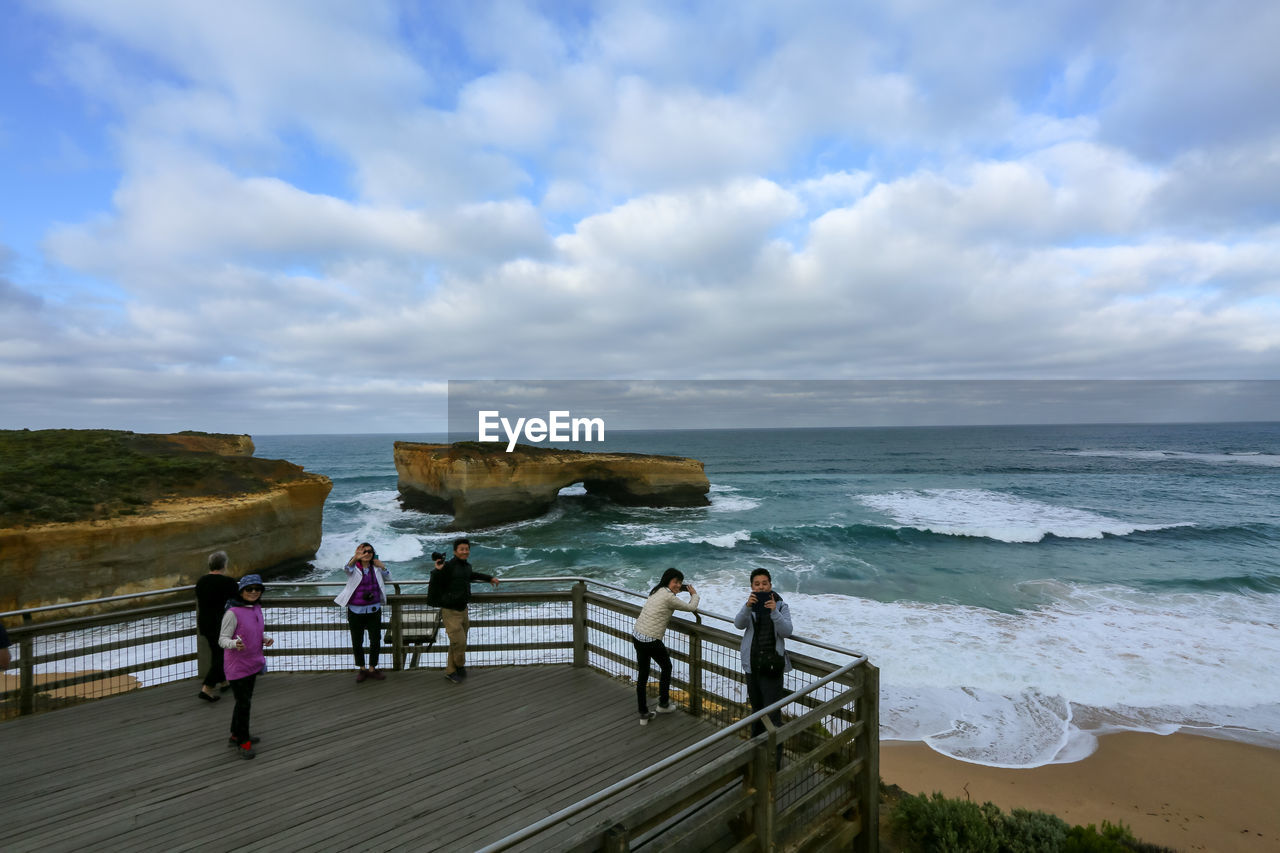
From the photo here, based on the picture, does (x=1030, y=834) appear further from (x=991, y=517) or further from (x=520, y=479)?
(x=991, y=517)

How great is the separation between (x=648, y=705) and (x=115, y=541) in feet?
62.5

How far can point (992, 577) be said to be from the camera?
20734 millimetres

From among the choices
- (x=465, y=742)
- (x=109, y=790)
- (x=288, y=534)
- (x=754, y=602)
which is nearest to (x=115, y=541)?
(x=288, y=534)

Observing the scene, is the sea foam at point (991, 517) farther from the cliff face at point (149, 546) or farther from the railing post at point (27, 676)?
the railing post at point (27, 676)

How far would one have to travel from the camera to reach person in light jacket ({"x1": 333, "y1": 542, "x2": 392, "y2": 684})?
659 cm

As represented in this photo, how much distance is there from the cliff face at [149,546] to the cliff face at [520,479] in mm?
11280

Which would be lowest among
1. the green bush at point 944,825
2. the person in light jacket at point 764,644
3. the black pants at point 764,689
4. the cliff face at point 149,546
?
the green bush at point 944,825

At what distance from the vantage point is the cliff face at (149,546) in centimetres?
1521

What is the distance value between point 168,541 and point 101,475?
4761 millimetres

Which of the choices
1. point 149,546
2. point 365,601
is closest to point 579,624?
point 365,601

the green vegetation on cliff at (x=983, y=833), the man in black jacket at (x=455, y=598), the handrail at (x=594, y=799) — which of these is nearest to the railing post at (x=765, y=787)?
the handrail at (x=594, y=799)

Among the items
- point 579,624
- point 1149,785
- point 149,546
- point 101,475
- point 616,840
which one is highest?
point 101,475

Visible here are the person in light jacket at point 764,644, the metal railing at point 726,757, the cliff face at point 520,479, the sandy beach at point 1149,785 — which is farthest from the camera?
the cliff face at point 520,479

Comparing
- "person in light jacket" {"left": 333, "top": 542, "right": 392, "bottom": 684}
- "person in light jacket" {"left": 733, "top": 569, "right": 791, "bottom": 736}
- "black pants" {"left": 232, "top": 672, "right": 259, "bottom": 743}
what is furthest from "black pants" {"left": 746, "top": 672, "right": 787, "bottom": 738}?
"black pants" {"left": 232, "top": 672, "right": 259, "bottom": 743}
